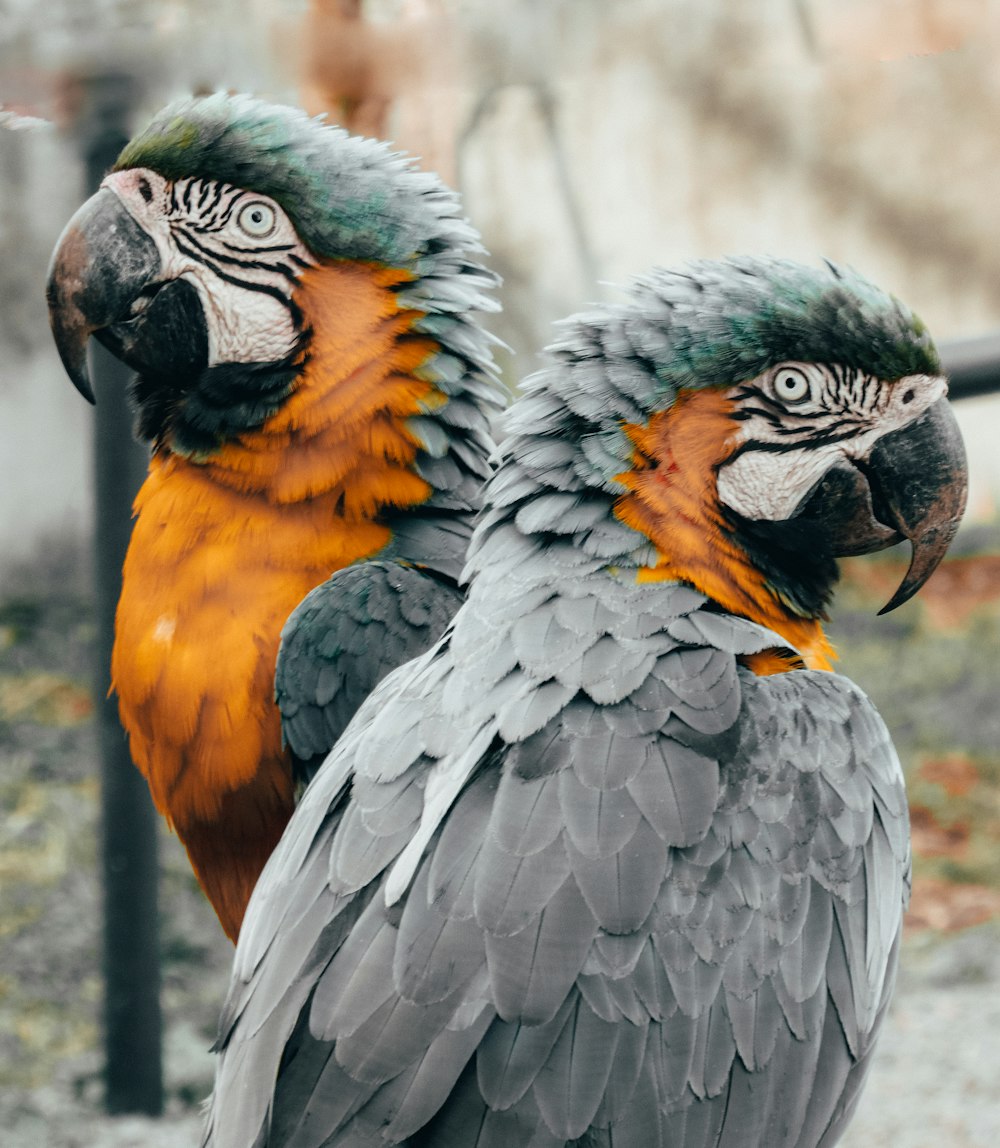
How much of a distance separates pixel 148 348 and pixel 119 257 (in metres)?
0.08

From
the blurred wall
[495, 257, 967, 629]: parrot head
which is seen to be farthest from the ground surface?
[495, 257, 967, 629]: parrot head

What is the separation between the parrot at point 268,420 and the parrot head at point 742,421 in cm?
14

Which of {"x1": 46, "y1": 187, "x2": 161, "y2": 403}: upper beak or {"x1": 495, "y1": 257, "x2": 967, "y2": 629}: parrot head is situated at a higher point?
{"x1": 46, "y1": 187, "x2": 161, "y2": 403}: upper beak

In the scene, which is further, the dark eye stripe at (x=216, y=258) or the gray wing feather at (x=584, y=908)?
the dark eye stripe at (x=216, y=258)

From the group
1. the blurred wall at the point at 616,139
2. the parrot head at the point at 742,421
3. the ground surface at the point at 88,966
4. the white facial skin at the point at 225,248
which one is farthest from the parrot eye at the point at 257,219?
the ground surface at the point at 88,966

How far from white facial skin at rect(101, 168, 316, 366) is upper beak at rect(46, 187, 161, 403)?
0.01 m

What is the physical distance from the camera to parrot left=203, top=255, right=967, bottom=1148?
86 centimetres

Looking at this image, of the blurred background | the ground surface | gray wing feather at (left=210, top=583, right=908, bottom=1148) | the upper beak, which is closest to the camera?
gray wing feather at (left=210, top=583, right=908, bottom=1148)

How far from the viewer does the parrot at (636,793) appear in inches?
34.0

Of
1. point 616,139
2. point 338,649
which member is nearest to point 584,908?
point 338,649

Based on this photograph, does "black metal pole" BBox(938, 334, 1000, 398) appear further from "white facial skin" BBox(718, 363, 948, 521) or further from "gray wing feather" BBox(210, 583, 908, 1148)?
"gray wing feather" BBox(210, 583, 908, 1148)

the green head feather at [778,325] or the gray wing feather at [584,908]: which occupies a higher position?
the green head feather at [778,325]

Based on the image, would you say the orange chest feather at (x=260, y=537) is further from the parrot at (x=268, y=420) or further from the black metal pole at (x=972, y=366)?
the black metal pole at (x=972, y=366)

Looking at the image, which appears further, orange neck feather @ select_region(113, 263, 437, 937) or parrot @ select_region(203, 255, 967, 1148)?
orange neck feather @ select_region(113, 263, 437, 937)
